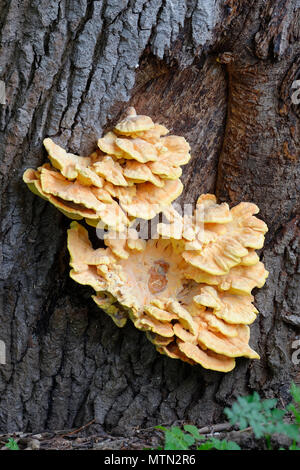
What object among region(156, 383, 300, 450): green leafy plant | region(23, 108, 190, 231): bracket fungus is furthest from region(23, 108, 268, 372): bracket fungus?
region(156, 383, 300, 450): green leafy plant

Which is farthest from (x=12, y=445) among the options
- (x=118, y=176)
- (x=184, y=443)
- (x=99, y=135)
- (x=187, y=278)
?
(x=99, y=135)

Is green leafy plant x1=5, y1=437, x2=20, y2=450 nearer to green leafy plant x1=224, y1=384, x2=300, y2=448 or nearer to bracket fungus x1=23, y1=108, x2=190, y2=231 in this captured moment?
green leafy plant x1=224, y1=384, x2=300, y2=448

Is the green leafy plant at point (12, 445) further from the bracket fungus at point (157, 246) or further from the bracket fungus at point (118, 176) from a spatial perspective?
the bracket fungus at point (118, 176)

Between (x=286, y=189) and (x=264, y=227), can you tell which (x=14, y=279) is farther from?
(x=286, y=189)

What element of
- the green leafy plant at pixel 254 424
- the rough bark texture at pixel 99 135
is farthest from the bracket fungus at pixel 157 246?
the green leafy plant at pixel 254 424
